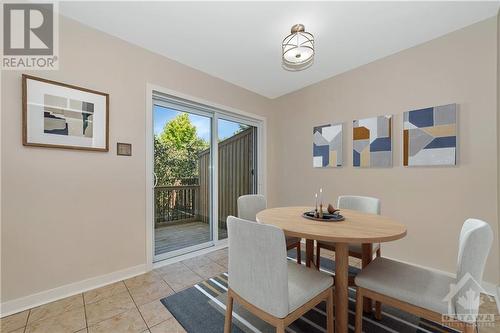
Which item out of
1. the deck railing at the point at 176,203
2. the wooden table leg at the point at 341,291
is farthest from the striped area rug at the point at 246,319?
the deck railing at the point at 176,203

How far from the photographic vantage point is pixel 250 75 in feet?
10.3

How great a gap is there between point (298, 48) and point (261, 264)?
5.95 ft

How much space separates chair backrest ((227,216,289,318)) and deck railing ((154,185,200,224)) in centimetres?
188

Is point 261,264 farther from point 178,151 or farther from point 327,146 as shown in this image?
point 327,146

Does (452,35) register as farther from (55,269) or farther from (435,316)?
(55,269)

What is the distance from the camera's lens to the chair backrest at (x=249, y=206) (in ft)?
7.77

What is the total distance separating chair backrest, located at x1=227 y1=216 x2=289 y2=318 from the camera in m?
1.04

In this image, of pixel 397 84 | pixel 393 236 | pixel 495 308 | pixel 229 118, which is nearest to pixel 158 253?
pixel 229 118

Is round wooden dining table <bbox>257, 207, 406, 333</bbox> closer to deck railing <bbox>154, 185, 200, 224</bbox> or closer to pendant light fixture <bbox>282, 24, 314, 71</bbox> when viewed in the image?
pendant light fixture <bbox>282, 24, 314, 71</bbox>

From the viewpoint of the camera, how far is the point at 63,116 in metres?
1.94

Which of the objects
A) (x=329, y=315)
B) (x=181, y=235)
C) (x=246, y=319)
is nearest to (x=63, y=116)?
(x=181, y=235)

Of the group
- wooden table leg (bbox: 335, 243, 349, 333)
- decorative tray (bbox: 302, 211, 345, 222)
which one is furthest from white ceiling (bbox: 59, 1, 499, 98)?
wooden table leg (bbox: 335, 243, 349, 333)

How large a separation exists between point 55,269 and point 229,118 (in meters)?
2.70

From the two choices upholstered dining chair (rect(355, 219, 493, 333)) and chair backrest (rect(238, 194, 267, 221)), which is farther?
chair backrest (rect(238, 194, 267, 221))
